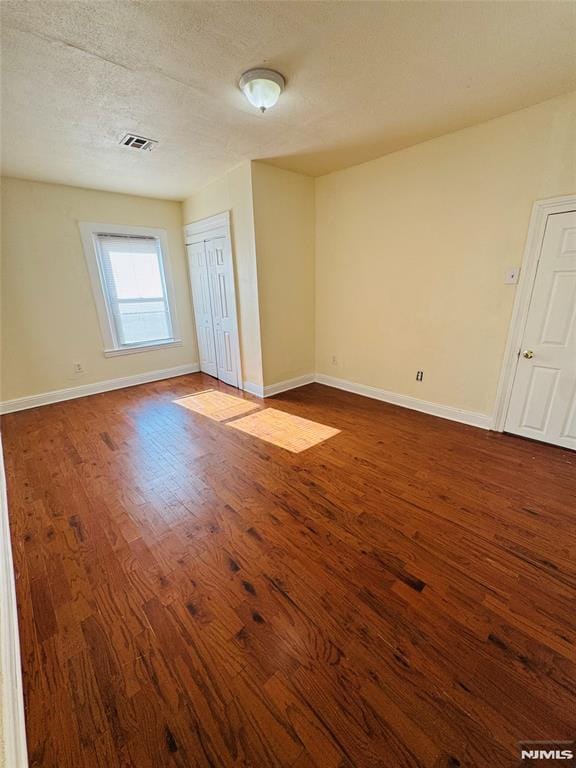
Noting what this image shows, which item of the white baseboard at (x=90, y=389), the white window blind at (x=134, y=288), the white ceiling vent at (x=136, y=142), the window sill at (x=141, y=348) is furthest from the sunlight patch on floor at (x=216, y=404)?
the white ceiling vent at (x=136, y=142)

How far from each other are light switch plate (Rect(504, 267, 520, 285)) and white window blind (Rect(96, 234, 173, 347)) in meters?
4.38

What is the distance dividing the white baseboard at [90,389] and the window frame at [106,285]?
40 centimetres

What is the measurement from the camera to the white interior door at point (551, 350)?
92.2 inches

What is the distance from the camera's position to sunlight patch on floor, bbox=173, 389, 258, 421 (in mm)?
3498

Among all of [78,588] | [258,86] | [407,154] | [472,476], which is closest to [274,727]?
[78,588]

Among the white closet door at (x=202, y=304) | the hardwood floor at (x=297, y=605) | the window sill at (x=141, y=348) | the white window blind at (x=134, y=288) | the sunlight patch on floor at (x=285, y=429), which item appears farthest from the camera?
the white closet door at (x=202, y=304)

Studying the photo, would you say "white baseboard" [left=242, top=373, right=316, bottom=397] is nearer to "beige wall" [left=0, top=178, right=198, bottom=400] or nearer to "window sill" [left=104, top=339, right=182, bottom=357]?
"window sill" [left=104, top=339, right=182, bottom=357]

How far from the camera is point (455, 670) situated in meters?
1.15

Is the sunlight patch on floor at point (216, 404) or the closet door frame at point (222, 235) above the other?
the closet door frame at point (222, 235)

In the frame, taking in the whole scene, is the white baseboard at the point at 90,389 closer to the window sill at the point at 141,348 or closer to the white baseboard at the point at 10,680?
the window sill at the point at 141,348

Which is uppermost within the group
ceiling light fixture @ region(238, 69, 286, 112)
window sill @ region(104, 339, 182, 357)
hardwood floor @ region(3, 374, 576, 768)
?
ceiling light fixture @ region(238, 69, 286, 112)

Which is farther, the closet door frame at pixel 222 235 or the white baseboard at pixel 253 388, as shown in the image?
the white baseboard at pixel 253 388

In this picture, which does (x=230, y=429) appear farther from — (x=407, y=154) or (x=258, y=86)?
(x=407, y=154)

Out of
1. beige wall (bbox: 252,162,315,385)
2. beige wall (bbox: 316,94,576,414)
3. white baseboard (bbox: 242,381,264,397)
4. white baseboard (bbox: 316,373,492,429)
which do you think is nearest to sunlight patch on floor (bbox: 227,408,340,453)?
white baseboard (bbox: 242,381,264,397)
